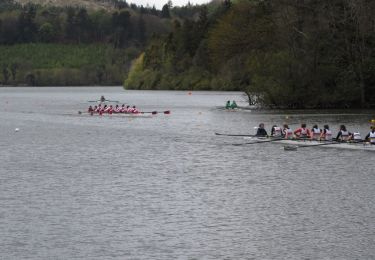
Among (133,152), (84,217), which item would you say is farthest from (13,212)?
(133,152)

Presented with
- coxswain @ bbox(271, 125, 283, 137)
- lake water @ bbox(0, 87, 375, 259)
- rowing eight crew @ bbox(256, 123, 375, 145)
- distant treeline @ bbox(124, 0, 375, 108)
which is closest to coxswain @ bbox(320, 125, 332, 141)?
rowing eight crew @ bbox(256, 123, 375, 145)

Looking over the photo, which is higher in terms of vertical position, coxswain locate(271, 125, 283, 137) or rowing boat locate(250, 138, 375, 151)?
coxswain locate(271, 125, 283, 137)

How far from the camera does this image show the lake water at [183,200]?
69.7 ft

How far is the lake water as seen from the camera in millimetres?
21250

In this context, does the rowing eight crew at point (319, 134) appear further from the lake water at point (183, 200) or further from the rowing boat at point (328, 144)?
the lake water at point (183, 200)

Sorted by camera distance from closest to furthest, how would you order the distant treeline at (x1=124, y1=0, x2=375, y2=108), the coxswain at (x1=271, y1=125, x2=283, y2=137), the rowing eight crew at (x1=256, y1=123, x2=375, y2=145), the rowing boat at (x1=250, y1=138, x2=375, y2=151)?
the rowing boat at (x1=250, y1=138, x2=375, y2=151) → the rowing eight crew at (x1=256, y1=123, x2=375, y2=145) → the coxswain at (x1=271, y1=125, x2=283, y2=137) → the distant treeline at (x1=124, y1=0, x2=375, y2=108)

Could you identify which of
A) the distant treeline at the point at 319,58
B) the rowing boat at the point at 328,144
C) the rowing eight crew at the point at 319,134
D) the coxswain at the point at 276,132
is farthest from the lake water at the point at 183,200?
the distant treeline at the point at 319,58

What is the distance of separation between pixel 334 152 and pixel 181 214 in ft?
64.7

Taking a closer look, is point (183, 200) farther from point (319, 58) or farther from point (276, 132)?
point (319, 58)

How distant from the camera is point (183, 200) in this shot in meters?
28.2

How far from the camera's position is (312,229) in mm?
23078

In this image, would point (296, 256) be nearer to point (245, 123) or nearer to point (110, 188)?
point (110, 188)

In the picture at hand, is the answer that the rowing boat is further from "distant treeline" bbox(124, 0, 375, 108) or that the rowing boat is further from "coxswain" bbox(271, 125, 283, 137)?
"distant treeline" bbox(124, 0, 375, 108)

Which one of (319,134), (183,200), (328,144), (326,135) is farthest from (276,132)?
(183,200)
